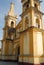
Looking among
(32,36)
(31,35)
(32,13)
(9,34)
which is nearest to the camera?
(32,36)

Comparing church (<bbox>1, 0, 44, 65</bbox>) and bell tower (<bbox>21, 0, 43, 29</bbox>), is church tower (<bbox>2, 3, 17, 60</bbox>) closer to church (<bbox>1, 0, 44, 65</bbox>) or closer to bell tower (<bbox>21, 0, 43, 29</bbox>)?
church (<bbox>1, 0, 44, 65</bbox>)

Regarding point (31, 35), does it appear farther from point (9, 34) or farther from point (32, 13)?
point (9, 34)

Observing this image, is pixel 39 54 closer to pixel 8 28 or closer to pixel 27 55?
pixel 27 55

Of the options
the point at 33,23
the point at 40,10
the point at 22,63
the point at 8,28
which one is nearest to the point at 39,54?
the point at 22,63

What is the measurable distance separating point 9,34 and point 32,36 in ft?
48.9

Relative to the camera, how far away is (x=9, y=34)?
107ft

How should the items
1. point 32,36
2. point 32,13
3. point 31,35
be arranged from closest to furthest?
1. point 32,36
2. point 31,35
3. point 32,13

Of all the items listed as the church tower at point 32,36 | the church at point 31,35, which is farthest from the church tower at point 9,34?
the church tower at point 32,36

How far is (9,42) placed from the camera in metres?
31.1

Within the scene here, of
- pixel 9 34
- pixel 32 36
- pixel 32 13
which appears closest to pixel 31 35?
pixel 32 36

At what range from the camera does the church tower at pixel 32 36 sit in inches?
714

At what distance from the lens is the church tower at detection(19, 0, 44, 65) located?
18.1m

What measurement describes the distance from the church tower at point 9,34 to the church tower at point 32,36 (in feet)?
34.5

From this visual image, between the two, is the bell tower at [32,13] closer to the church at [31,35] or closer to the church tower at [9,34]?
the church at [31,35]
